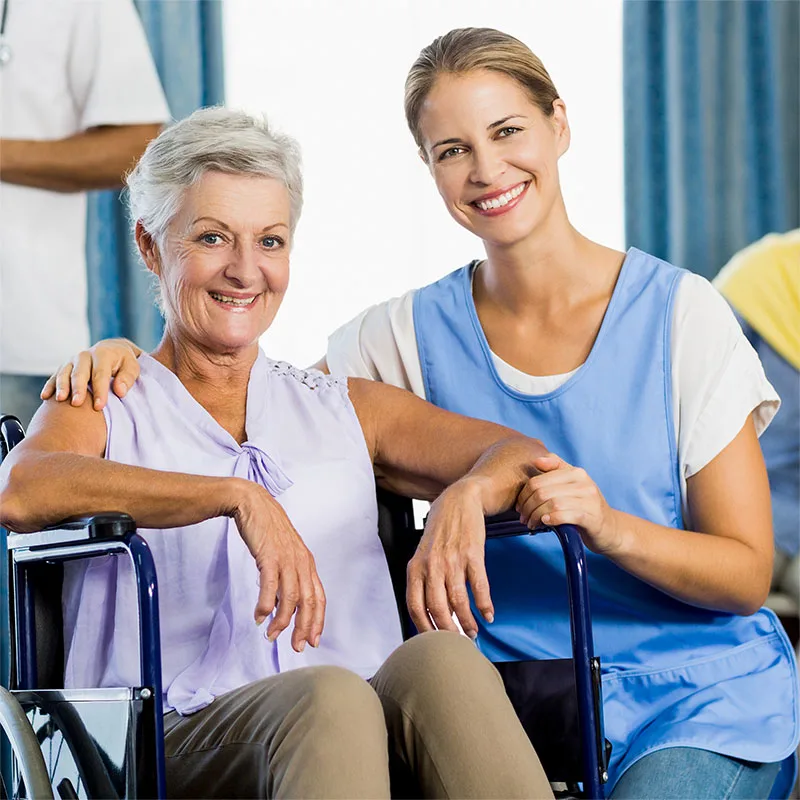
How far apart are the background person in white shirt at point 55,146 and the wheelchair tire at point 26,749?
86cm

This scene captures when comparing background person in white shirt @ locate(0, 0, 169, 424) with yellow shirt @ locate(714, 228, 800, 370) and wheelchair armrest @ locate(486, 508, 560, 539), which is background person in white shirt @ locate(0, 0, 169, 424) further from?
yellow shirt @ locate(714, 228, 800, 370)

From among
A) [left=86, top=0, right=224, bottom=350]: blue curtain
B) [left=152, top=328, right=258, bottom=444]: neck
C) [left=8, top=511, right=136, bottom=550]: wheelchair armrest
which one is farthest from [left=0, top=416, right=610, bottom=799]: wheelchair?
[left=86, top=0, right=224, bottom=350]: blue curtain

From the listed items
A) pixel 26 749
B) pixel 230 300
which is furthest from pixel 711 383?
pixel 26 749

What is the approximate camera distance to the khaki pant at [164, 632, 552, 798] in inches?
42.8

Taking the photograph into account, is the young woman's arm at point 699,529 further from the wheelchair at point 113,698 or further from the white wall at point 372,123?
the white wall at point 372,123

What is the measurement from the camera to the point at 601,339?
161 centimetres

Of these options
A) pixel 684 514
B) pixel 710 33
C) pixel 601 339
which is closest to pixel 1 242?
pixel 601 339

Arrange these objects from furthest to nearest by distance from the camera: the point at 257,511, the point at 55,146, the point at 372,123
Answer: the point at 372,123 < the point at 55,146 < the point at 257,511

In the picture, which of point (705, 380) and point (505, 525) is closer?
point (505, 525)

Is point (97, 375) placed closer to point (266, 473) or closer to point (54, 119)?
point (266, 473)

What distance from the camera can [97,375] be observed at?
4.74ft

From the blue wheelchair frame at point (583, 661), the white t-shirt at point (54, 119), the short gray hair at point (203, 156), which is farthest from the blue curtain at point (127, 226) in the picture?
the blue wheelchair frame at point (583, 661)

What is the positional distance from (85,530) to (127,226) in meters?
2.06

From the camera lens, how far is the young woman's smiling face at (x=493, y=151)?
162 cm
